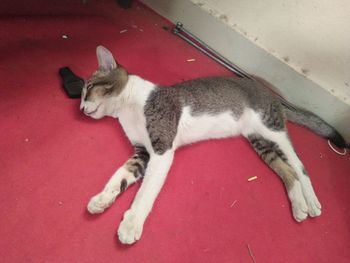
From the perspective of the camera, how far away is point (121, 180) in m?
1.42

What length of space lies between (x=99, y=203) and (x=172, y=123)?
1.73 ft

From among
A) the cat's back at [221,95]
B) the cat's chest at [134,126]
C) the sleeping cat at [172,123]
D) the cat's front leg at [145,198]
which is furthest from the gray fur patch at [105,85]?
the cat's front leg at [145,198]

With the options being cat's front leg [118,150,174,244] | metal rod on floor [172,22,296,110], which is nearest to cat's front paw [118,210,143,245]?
cat's front leg [118,150,174,244]

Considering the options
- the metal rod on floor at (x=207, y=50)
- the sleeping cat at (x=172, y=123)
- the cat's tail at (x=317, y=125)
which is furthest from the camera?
the metal rod on floor at (x=207, y=50)

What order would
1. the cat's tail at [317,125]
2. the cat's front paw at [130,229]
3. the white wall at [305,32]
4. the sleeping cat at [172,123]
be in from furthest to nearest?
the cat's tail at [317,125]
the white wall at [305,32]
the sleeping cat at [172,123]
the cat's front paw at [130,229]

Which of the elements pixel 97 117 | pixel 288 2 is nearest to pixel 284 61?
pixel 288 2

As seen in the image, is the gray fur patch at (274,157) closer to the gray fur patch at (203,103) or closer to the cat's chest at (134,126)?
the gray fur patch at (203,103)

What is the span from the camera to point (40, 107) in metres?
1.65

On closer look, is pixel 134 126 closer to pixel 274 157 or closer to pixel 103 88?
pixel 103 88

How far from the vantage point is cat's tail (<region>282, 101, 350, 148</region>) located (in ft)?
6.61

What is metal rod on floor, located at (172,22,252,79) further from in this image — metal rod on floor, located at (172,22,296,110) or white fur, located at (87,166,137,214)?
white fur, located at (87,166,137,214)

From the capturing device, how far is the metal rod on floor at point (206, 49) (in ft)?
7.70

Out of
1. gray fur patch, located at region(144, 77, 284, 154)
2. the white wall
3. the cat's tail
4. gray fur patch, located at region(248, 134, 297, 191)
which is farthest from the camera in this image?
the cat's tail

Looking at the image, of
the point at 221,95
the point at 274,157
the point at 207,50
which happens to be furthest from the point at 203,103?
the point at 207,50
